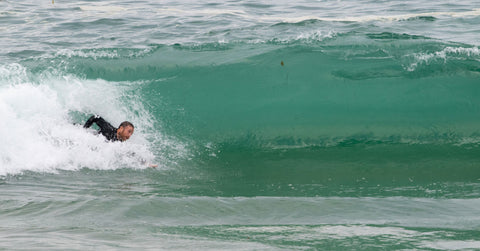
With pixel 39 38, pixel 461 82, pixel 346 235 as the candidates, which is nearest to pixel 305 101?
pixel 461 82

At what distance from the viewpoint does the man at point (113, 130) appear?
7.59 meters

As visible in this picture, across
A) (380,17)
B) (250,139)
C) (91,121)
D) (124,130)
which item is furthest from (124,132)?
(380,17)

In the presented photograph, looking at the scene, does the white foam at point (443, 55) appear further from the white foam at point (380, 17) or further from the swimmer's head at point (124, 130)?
the swimmer's head at point (124, 130)

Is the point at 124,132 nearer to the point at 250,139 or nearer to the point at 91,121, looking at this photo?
the point at 91,121

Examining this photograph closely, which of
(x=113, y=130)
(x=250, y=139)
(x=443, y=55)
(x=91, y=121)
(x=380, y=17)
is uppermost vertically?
(x=380, y=17)

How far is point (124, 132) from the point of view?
25.0 ft

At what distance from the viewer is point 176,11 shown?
51.8 ft

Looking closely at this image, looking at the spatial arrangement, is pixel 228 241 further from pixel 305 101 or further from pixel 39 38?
pixel 39 38

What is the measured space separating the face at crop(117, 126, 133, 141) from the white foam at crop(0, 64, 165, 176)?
4.5 inches

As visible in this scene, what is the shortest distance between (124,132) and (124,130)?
33 mm

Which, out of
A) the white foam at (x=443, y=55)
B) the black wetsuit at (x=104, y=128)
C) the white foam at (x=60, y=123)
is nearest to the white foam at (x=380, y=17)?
the white foam at (x=443, y=55)

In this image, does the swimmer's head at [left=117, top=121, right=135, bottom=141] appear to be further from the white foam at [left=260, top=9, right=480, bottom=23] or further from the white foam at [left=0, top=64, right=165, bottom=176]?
the white foam at [left=260, top=9, right=480, bottom=23]

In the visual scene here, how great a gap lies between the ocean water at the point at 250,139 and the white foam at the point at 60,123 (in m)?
0.03

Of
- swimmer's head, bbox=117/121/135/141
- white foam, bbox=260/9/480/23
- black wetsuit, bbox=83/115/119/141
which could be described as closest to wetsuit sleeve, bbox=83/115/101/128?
black wetsuit, bbox=83/115/119/141
